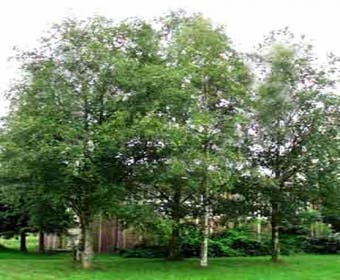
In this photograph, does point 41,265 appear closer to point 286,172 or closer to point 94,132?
point 94,132

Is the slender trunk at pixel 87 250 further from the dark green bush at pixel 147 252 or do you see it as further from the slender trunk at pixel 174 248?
the dark green bush at pixel 147 252

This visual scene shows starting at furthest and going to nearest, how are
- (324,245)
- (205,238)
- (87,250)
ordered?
(324,245), (205,238), (87,250)

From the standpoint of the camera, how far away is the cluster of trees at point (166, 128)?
61.3 ft

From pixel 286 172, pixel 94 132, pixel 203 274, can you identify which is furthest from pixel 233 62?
pixel 203 274

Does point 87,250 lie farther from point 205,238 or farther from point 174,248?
point 174,248

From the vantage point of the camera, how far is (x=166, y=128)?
60.9 ft

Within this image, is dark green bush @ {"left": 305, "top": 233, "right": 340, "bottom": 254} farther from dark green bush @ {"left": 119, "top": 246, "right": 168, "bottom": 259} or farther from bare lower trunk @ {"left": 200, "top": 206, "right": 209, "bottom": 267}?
bare lower trunk @ {"left": 200, "top": 206, "right": 209, "bottom": 267}

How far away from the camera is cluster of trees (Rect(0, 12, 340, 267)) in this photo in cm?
1869

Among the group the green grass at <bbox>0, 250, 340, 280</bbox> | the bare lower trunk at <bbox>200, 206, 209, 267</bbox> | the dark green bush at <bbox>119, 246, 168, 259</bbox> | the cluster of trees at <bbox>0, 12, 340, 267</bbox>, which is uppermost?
the cluster of trees at <bbox>0, 12, 340, 267</bbox>

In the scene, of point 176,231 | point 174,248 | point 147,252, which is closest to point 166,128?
point 176,231

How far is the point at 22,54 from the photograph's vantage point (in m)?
20.0

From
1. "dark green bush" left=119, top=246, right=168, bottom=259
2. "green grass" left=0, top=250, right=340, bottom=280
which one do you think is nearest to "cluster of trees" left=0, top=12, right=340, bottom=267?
"green grass" left=0, top=250, right=340, bottom=280

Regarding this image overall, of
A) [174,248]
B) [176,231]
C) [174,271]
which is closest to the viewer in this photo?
[174,271]

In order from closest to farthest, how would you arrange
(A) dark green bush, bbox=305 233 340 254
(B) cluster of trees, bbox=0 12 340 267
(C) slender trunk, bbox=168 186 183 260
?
(B) cluster of trees, bbox=0 12 340 267, (C) slender trunk, bbox=168 186 183 260, (A) dark green bush, bbox=305 233 340 254
